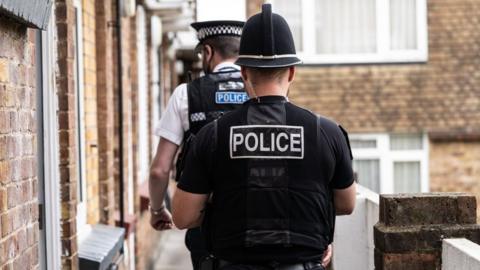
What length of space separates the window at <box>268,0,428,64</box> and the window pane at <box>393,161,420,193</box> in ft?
4.97

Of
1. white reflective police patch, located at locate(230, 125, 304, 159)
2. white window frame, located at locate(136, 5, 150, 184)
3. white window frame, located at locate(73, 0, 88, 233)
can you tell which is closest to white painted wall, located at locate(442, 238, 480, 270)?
white reflective police patch, located at locate(230, 125, 304, 159)

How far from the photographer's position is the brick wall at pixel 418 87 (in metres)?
12.7

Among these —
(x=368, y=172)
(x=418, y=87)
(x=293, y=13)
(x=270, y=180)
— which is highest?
(x=293, y=13)

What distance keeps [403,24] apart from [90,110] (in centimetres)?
734

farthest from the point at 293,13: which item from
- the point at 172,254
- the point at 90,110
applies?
the point at 90,110

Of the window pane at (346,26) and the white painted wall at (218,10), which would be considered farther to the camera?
the window pane at (346,26)

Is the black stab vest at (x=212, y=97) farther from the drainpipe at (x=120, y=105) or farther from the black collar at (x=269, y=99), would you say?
the drainpipe at (x=120, y=105)

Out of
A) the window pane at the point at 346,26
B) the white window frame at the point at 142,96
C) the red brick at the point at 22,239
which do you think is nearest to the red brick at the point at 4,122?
the red brick at the point at 22,239

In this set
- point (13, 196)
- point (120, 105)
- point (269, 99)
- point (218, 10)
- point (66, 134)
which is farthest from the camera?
point (120, 105)

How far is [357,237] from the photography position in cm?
546

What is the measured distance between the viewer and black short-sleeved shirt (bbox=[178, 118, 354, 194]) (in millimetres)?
3219

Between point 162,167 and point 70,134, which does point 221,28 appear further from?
point 70,134

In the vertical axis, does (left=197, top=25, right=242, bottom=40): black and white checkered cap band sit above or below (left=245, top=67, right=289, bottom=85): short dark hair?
above

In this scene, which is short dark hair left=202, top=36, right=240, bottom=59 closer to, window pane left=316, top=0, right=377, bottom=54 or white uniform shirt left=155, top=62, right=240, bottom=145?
white uniform shirt left=155, top=62, right=240, bottom=145
